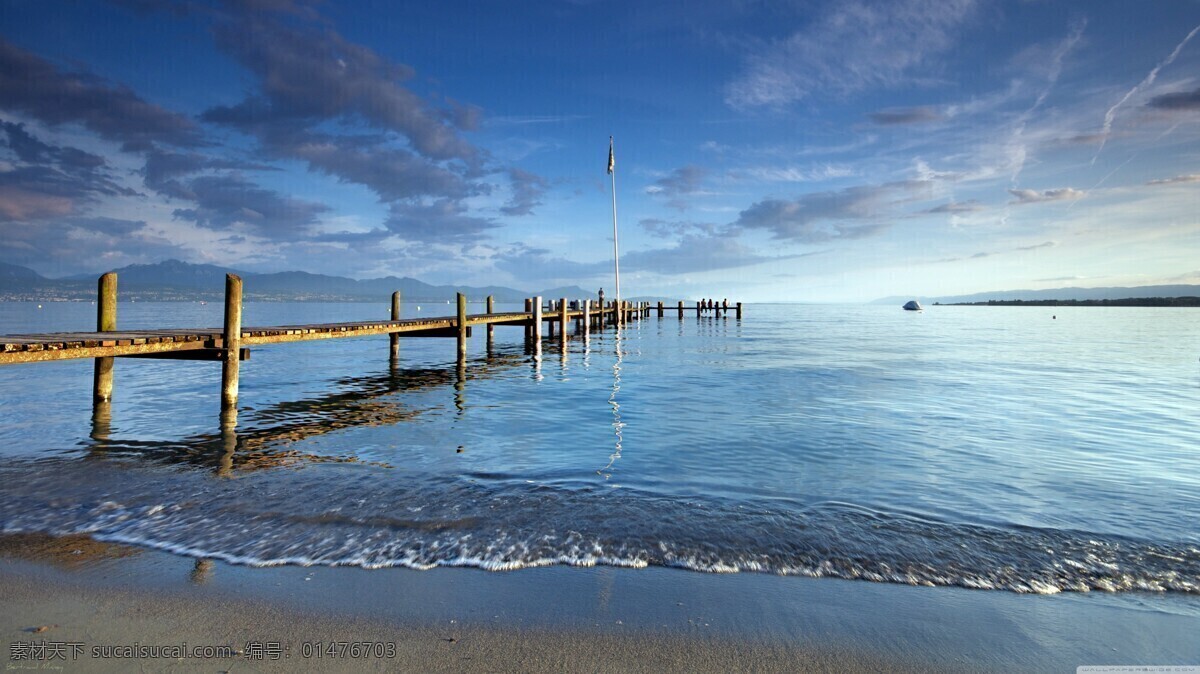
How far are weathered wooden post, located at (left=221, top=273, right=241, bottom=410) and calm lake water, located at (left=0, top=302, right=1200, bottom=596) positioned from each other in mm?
467

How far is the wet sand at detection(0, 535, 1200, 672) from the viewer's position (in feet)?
11.8

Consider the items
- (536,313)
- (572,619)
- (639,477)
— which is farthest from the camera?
(536,313)

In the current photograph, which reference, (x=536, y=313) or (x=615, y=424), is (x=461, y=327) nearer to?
(x=536, y=313)

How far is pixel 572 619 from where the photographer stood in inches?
160

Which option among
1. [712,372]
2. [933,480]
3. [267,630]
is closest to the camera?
[267,630]

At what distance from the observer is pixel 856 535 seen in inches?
232

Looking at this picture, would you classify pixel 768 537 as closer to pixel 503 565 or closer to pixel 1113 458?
pixel 503 565

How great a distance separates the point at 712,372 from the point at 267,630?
63.4ft

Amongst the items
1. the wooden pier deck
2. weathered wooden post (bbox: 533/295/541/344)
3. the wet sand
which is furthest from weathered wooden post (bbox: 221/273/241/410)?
weathered wooden post (bbox: 533/295/541/344)

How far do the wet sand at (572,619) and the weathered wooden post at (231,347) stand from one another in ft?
30.3

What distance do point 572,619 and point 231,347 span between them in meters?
12.7

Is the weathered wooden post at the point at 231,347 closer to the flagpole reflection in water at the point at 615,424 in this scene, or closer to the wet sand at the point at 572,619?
the flagpole reflection in water at the point at 615,424

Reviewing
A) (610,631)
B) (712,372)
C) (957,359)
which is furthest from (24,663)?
(957,359)

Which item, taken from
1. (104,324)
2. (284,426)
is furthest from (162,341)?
(284,426)
